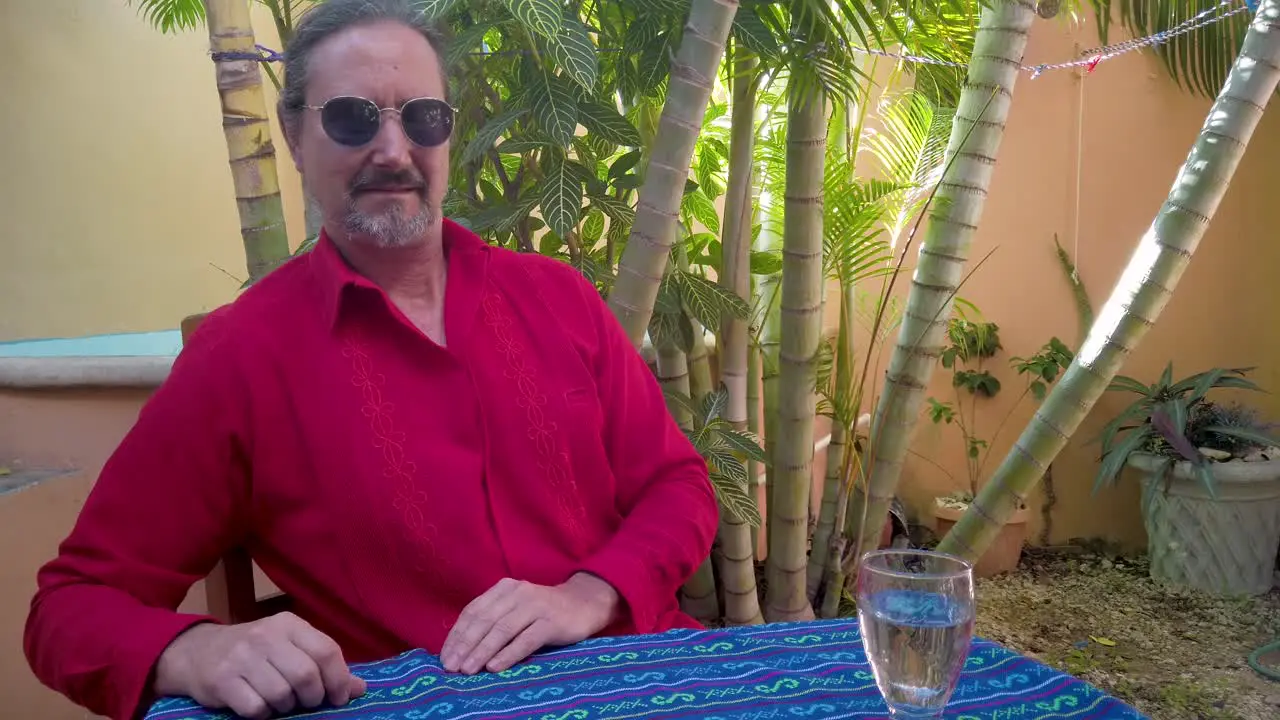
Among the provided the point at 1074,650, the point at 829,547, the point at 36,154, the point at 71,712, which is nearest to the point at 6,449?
the point at 71,712

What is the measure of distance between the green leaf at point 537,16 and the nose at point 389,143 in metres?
0.29

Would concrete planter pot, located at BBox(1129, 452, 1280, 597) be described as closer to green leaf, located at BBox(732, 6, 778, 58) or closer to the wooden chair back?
green leaf, located at BBox(732, 6, 778, 58)

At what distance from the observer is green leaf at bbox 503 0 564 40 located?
4.91 feet

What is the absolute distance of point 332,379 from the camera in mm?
1226

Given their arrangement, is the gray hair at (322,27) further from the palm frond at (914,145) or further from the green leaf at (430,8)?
the palm frond at (914,145)

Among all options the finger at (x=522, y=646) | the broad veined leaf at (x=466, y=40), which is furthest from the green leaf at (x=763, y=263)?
the finger at (x=522, y=646)

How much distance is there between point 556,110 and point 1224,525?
3.35m

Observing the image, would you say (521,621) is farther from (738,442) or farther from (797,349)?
(797,349)

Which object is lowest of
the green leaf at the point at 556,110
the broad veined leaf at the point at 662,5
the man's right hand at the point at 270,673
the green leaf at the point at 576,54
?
the man's right hand at the point at 270,673

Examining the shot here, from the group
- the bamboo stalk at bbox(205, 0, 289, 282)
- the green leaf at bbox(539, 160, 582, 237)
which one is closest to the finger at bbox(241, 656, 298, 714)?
the green leaf at bbox(539, 160, 582, 237)

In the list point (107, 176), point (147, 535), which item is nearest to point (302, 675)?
point (147, 535)

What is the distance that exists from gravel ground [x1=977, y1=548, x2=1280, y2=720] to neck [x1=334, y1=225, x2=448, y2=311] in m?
2.62

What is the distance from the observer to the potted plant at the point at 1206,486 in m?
3.96

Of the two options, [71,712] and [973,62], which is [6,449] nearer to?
[71,712]
